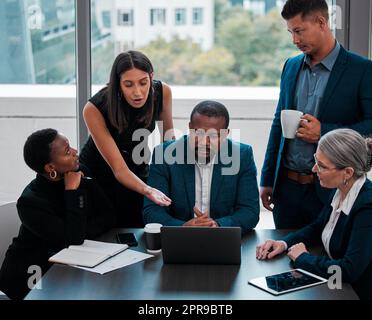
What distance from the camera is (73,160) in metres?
2.45

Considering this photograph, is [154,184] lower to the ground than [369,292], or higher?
higher

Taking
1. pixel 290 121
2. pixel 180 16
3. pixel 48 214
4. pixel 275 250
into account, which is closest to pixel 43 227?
pixel 48 214

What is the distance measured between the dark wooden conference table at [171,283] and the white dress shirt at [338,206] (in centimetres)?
18

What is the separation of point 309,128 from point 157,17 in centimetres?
228

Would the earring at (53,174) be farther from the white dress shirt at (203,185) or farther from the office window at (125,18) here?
the office window at (125,18)

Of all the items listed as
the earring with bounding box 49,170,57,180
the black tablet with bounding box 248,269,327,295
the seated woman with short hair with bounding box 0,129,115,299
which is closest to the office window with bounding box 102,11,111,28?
the seated woman with short hair with bounding box 0,129,115,299

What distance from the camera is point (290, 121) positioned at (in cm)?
239

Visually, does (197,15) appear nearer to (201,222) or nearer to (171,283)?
(201,222)

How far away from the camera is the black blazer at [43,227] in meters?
2.30

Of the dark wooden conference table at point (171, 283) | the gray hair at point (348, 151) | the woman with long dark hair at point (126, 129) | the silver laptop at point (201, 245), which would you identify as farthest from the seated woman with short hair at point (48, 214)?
the gray hair at point (348, 151)

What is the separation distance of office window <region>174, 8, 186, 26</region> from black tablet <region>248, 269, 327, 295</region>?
2.93 metres

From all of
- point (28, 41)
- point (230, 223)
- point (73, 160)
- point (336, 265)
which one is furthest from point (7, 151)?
point (336, 265)

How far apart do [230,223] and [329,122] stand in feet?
2.02
